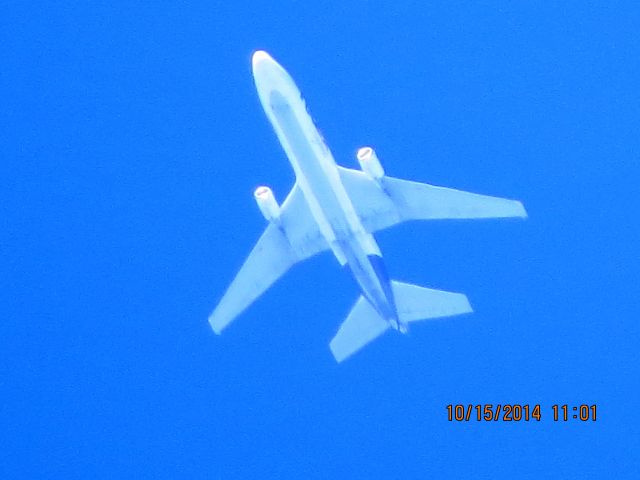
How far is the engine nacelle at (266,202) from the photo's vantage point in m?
35.6

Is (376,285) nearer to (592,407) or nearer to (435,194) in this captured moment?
(435,194)

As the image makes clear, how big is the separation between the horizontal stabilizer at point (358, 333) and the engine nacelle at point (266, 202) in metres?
4.69

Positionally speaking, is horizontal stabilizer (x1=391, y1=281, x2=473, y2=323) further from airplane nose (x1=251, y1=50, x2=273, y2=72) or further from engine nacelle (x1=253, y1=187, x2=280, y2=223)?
airplane nose (x1=251, y1=50, x2=273, y2=72)

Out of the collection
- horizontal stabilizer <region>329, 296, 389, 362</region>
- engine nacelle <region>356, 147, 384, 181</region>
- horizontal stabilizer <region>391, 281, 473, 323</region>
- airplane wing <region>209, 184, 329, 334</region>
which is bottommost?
horizontal stabilizer <region>329, 296, 389, 362</region>

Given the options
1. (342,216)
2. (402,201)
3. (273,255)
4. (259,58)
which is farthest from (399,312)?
(259,58)

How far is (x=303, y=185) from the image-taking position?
34.0m

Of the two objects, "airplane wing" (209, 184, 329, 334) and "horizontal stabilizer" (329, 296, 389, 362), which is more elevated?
"airplane wing" (209, 184, 329, 334)

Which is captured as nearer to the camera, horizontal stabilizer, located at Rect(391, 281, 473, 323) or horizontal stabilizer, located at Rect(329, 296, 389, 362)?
horizontal stabilizer, located at Rect(391, 281, 473, 323)

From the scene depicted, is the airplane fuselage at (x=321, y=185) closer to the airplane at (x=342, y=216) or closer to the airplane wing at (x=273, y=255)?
the airplane at (x=342, y=216)

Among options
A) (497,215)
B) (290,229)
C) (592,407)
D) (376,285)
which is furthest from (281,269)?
(592,407)

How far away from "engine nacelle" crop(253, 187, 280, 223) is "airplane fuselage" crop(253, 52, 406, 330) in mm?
1529

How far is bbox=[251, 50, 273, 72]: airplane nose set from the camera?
105 feet

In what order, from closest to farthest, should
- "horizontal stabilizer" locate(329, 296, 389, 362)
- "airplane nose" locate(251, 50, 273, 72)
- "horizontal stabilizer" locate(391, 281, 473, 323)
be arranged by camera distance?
1. "airplane nose" locate(251, 50, 273, 72)
2. "horizontal stabilizer" locate(391, 281, 473, 323)
3. "horizontal stabilizer" locate(329, 296, 389, 362)

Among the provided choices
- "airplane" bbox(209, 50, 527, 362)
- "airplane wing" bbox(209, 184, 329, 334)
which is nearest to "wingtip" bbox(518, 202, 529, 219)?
"airplane" bbox(209, 50, 527, 362)
